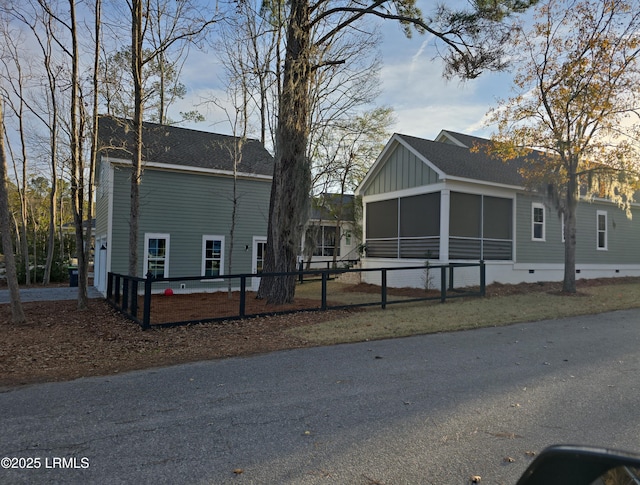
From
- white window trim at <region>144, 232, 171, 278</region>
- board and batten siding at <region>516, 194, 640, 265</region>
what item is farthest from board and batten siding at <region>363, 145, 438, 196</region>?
white window trim at <region>144, 232, 171, 278</region>

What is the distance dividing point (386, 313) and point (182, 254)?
7914 millimetres

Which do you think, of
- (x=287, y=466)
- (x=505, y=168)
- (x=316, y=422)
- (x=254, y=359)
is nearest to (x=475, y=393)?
(x=316, y=422)

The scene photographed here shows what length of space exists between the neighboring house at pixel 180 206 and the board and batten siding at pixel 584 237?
9.72 metres

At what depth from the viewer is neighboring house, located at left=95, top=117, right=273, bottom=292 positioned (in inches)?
533

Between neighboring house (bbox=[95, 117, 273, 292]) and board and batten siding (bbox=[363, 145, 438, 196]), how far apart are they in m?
4.40

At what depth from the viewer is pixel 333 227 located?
26.8 m

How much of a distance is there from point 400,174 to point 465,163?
2.41 m

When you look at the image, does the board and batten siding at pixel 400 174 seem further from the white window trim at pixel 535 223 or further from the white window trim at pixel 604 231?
the white window trim at pixel 604 231

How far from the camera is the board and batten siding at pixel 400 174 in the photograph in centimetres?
1480

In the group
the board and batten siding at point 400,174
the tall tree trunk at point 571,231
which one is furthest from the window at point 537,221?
Answer: the board and batten siding at point 400,174

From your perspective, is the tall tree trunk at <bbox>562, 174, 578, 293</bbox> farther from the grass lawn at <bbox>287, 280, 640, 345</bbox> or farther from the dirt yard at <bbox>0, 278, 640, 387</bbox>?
the dirt yard at <bbox>0, 278, 640, 387</bbox>

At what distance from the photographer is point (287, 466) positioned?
2848mm

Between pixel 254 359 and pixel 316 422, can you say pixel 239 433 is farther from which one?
pixel 254 359

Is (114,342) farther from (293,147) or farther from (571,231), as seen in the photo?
(571,231)
